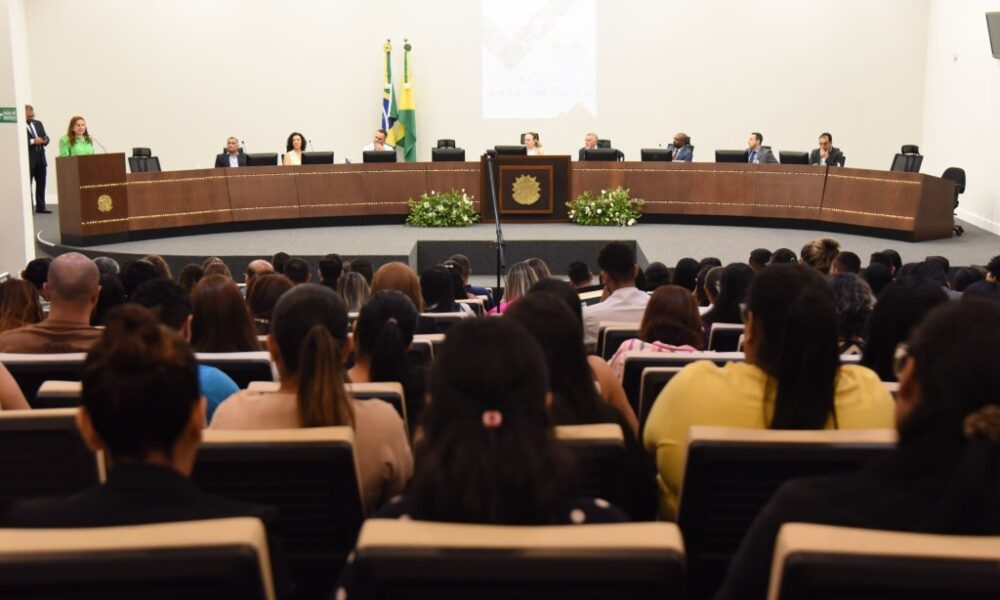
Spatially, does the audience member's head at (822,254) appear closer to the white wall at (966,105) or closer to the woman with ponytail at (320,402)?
the woman with ponytail at (320,402)

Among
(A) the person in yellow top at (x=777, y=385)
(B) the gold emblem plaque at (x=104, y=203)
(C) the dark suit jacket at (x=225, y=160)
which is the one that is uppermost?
(C) the dark suit jacket at (x=225, y=160)

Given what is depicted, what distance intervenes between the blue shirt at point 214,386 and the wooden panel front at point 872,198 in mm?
9577

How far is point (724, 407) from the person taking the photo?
241cm

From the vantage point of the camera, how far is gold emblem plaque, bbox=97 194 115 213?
36.7ft

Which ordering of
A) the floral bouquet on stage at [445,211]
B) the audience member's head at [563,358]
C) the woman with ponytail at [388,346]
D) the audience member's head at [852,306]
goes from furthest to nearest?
the floral bouquet on stage at [445,211] → the audience member's head at [852,306] → the woman with ponytail at [388,346] → the audience member's head at [563,358]

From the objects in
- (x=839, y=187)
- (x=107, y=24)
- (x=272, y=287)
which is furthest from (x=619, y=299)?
(x=107, y=24)

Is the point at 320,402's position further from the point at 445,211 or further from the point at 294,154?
the point at 294,154

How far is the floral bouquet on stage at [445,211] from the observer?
12.3 metres

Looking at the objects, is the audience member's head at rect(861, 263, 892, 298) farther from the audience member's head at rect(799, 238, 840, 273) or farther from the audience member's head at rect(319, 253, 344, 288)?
the audience member's head at rect(319, 253, 344, 288)

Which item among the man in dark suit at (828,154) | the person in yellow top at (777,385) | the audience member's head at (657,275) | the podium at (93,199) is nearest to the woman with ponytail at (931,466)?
the person in yellow top at (777,385)

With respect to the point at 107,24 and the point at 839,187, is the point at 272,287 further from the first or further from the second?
the point at 107,24

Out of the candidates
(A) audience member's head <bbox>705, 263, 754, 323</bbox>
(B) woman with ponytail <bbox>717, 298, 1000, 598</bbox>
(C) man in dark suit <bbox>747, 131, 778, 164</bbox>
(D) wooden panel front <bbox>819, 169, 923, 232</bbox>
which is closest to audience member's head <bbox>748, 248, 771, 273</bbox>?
(A) audience member's head <bbox>705, 263, 754, 323</bbox>

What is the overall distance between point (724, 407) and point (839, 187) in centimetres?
1027

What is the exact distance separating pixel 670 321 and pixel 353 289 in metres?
1.88
